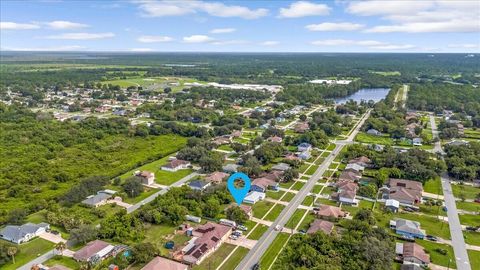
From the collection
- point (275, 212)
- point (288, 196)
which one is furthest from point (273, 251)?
point (288, 196)

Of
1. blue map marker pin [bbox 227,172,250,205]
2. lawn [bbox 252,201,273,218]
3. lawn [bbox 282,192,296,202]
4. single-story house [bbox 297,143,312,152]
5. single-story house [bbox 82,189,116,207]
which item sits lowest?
lawn [bbox 252,201,273,218]

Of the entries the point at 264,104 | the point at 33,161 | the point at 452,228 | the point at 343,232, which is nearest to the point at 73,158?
the point at 33,161

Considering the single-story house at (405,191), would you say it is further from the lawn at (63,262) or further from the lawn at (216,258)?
the lawn at (63,262)

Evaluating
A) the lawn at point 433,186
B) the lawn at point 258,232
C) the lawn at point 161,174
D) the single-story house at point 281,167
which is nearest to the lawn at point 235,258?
the lawn at point 258,232

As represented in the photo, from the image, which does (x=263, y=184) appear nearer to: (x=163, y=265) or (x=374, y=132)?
(x=163, y=265)

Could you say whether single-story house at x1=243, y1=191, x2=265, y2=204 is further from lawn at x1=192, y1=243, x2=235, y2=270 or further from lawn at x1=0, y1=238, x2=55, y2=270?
lawn at x1=0, y1=238, x2=55, y2=270

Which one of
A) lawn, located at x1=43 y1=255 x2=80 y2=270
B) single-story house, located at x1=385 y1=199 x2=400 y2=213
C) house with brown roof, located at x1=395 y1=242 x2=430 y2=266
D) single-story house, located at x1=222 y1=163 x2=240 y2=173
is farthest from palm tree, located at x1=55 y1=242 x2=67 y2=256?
single-story house, located at x1=385 y1=199 x2=400 y2=213

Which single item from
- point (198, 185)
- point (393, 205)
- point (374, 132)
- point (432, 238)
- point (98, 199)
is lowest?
point (432, 238)
